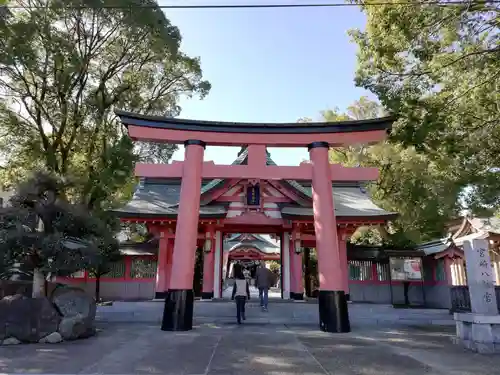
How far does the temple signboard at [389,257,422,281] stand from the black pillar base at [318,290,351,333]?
7.32m

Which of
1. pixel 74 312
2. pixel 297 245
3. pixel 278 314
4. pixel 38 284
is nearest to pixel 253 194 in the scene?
pixel 297 245

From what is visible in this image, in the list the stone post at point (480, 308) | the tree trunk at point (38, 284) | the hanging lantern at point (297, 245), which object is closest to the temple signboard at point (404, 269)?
the hanging lantern at point (297, 245)

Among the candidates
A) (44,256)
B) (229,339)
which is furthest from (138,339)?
(44,256)

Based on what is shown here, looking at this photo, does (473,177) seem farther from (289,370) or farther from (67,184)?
(67,184)

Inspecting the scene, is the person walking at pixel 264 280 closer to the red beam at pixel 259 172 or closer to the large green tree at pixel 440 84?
the red beam at pixel 259 172

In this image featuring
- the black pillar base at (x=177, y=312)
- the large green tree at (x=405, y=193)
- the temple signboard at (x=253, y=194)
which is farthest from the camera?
the large green tree at (x=405, y=193)

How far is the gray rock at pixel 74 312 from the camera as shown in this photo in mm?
7562

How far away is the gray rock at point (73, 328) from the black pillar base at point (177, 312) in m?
1.83

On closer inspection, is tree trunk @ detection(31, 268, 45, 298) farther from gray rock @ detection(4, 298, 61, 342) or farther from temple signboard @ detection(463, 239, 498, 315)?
temple signboard @ detection(463, 239, 498, 315)

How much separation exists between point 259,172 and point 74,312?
5848mm

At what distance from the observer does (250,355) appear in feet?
19.8

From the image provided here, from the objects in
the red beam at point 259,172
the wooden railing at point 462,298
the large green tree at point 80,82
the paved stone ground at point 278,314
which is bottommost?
the paved stone ground at point 278,314

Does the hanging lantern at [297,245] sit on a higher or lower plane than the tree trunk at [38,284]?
higher

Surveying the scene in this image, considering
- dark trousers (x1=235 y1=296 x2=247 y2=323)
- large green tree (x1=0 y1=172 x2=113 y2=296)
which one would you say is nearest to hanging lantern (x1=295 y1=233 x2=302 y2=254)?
dark trousers (x1=235 y1=296 x2=247 y2=323)
